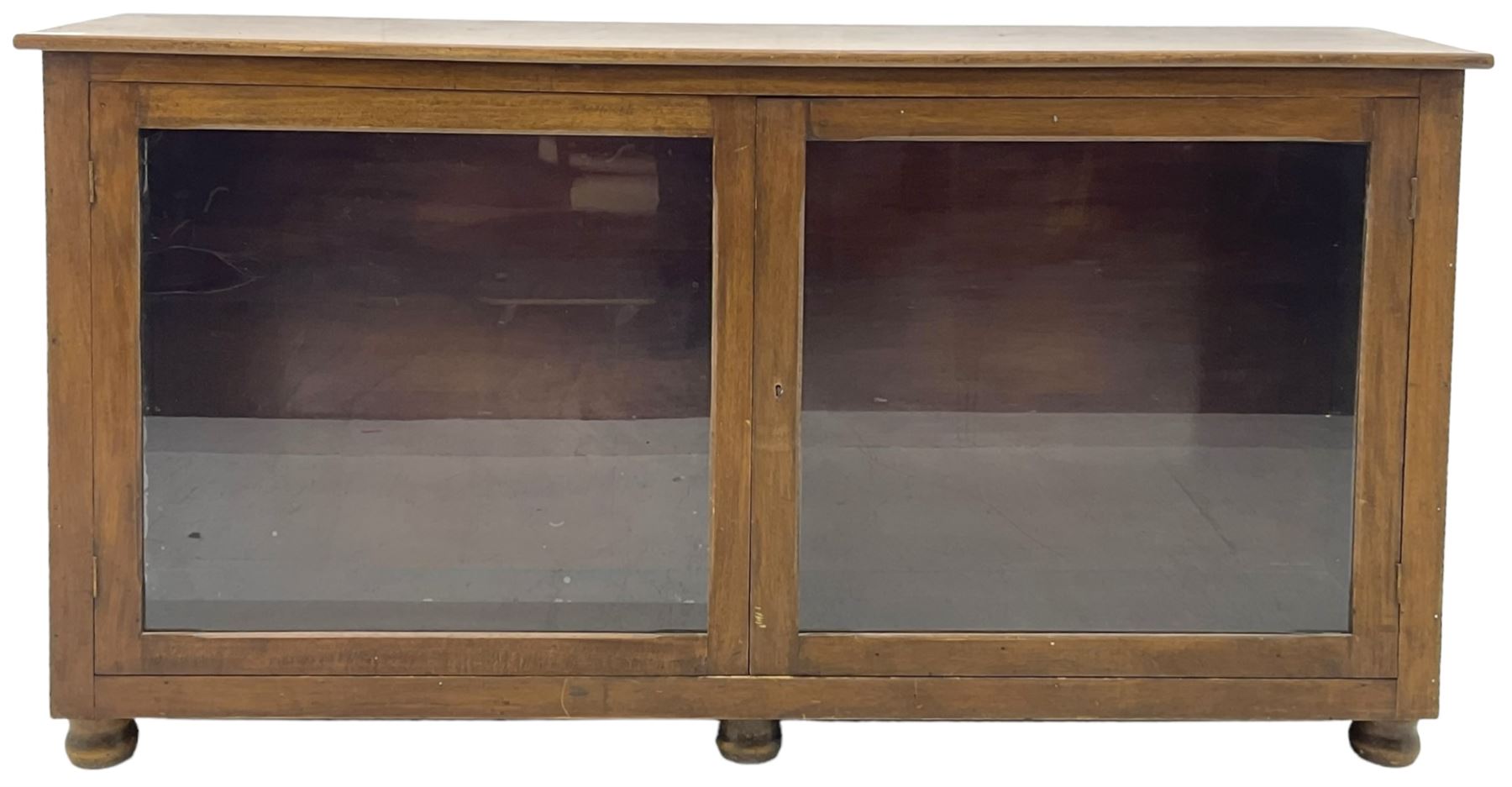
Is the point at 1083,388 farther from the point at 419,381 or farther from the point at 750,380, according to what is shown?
the point at 419,381

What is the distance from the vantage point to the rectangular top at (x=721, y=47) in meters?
3.35

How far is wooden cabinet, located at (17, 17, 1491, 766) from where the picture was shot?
3.40 meters

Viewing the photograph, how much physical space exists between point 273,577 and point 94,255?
530 millimetres

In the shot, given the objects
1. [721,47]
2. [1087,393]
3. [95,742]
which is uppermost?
[721,47]

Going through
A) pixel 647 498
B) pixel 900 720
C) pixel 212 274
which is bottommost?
pixel 900 720

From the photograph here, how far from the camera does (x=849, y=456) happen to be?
3.51 metres

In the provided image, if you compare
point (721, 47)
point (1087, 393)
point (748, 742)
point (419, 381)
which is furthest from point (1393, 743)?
point (419, 381)

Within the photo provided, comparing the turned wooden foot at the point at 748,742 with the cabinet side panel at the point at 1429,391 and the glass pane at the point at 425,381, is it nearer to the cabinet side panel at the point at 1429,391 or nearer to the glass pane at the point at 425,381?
the glass pane at the point at 425,381

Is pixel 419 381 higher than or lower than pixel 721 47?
lower

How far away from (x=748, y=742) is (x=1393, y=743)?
95cm

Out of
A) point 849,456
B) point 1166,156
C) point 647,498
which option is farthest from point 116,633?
point 1166,156

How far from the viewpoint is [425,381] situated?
3.54 m

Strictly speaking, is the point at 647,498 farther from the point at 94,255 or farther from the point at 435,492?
the point at 94,255

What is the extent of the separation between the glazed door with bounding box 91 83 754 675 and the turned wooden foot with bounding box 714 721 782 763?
0.41ft
